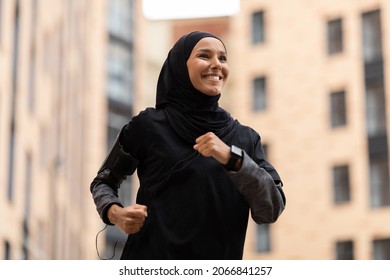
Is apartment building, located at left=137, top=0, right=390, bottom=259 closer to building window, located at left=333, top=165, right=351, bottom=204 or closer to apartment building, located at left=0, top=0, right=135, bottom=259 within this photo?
building window, located at left=333, top=165, right=351, bottom=204

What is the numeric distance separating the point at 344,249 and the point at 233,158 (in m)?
24.3

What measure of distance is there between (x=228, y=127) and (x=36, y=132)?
19863 mm

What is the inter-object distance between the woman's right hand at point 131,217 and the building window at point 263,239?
25.5 meters

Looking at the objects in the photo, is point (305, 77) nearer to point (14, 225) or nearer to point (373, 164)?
point (373, 164)

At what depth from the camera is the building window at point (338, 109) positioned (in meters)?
26.1

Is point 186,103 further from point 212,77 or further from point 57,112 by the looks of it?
point 57,112

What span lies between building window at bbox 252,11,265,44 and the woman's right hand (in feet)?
85.7

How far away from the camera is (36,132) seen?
21.9 m

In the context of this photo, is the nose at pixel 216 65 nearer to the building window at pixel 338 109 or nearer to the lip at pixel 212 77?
the lip at pixel 212 77

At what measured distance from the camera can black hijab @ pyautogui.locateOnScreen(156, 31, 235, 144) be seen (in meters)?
2.24

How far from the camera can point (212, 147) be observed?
206 cm

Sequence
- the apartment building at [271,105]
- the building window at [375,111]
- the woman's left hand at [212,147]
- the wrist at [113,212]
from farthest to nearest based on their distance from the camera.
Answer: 1. the building window at [375,111]
2. the apartment building at [271,105]
3. the wrist at [113,212]
4. the woman's left hand at [212,147]

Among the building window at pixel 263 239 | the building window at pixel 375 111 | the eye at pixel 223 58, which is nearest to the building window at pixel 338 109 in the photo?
the building window at pixel 375 111

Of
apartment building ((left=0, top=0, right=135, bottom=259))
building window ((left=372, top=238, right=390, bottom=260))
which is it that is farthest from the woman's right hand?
building window ((left=372, top=238, right=390, bottom=260))
